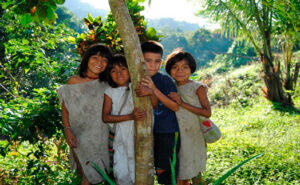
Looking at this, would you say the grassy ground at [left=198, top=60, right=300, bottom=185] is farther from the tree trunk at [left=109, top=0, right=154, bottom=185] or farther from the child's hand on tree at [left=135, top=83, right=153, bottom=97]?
the child's hand on tree at [left=135, top=83, right=153, bottom=97]

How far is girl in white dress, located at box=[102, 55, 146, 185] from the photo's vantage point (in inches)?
66.7

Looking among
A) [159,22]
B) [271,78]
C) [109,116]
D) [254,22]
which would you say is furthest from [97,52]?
[159,22]

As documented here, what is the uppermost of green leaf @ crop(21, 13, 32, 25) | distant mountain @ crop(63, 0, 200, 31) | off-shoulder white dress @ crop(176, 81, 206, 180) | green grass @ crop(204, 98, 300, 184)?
distant mountain @ crop(63, 0, 200, 31)

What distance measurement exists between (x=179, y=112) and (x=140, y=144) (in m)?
0.71

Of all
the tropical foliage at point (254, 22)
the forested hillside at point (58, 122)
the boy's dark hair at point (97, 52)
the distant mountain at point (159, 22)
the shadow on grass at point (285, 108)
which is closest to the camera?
the boy's dark hair at point (97, 52)

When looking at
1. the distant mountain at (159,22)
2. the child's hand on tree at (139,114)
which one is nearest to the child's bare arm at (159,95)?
the child's hand on tree at (139,114)

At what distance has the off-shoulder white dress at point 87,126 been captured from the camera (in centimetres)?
194

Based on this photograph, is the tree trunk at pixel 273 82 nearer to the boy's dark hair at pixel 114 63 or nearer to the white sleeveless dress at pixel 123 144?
the boy's dark hair at pixel 114 63

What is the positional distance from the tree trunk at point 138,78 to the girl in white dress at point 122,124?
31 cm

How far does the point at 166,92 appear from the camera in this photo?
1.69 metres

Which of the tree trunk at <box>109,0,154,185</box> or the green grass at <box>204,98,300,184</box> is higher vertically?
the tree trunk at <box>109,0,154,185</box>

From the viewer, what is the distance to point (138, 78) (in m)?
1.28

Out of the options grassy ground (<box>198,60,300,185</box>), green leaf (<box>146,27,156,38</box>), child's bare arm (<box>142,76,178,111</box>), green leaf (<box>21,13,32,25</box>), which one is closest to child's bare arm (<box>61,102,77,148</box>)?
green leaf (<box>21,13,32,25</box>)

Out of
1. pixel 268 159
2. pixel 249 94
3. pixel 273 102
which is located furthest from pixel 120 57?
pixel 249 94
